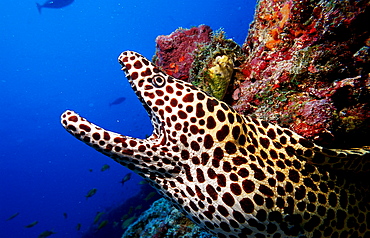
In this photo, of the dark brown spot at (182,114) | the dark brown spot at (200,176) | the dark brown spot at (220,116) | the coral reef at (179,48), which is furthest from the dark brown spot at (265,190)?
the coral reef at (179,48)

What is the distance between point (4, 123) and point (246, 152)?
140821mm

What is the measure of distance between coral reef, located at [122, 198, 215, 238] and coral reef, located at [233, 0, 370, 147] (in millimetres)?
2803

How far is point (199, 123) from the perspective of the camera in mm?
2467

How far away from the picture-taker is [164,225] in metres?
5.43

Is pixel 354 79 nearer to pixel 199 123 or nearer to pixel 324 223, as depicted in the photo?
pixel 324 223

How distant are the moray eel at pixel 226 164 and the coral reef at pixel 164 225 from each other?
A: 2.34 metres

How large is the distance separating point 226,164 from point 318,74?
5.66ft

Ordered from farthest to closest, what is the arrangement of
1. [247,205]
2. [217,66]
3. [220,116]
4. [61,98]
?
[61,98], [217,66], [220,116], [247,205]

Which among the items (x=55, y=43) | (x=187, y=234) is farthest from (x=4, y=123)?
(x=187, y=234)

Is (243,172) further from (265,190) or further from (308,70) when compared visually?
(308,70)

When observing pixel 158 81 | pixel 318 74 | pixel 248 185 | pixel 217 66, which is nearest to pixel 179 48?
pixel 217 66

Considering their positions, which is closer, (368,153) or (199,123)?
(199,123)

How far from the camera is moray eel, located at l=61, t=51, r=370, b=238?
2.37m

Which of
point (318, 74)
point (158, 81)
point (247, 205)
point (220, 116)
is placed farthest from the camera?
point (318, 74)
